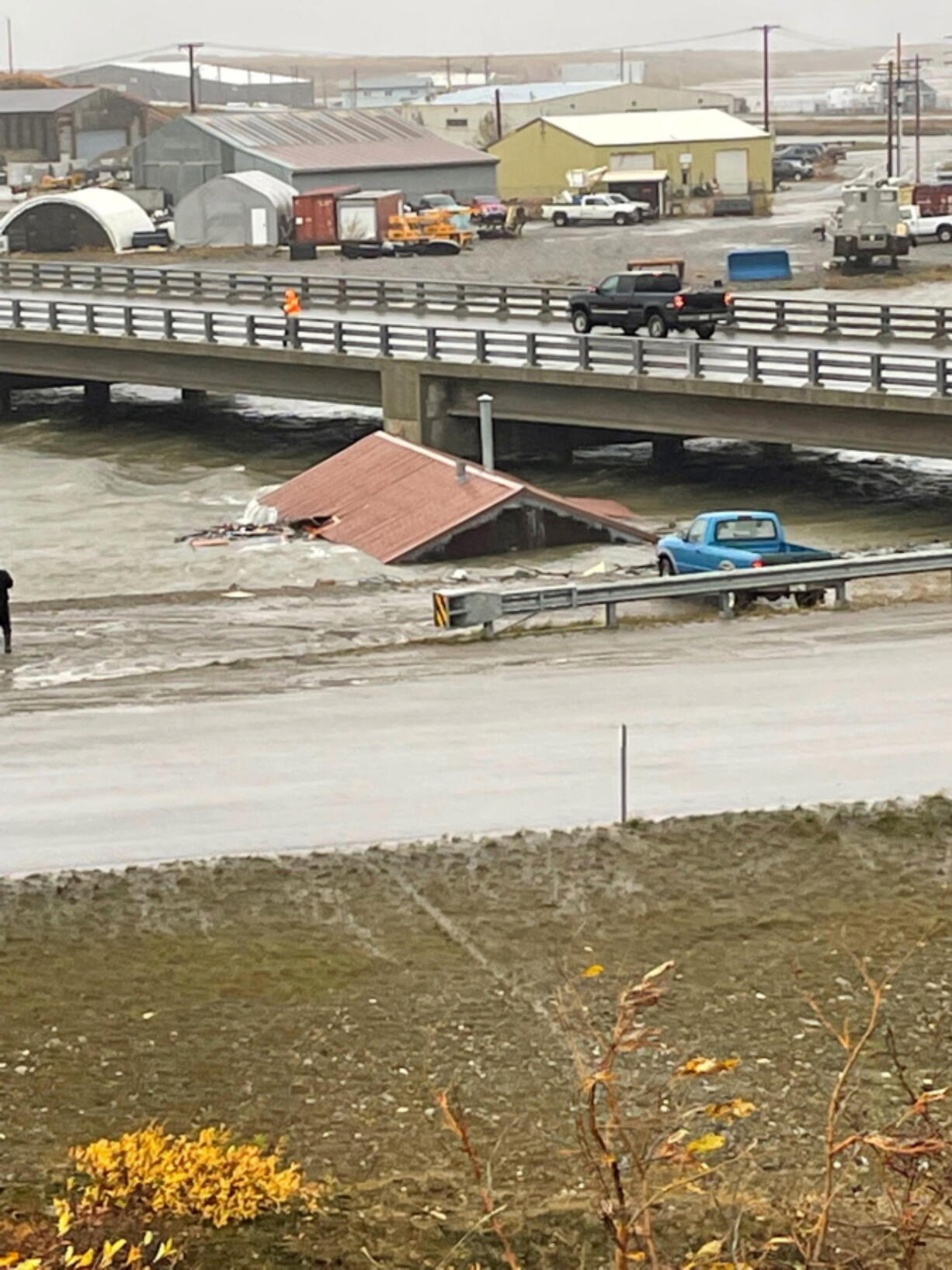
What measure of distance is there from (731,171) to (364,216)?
32.7 m

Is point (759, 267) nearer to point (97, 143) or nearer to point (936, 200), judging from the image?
point (936, 200)

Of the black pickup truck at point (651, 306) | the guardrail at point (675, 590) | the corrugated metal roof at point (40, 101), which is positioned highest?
the corrugated metal roof at point (40, 101)

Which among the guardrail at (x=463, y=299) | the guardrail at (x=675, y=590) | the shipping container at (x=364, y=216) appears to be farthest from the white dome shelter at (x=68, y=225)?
the guardrail at (x=675, y=590)

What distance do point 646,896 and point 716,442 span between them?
3306cm

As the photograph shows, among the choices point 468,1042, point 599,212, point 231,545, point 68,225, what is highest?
point 599,212

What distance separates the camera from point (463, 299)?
2056 inches

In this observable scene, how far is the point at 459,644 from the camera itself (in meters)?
26.8

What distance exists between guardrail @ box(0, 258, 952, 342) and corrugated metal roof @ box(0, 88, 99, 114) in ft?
288

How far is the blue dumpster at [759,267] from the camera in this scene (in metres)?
74.2

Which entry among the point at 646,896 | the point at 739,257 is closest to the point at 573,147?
the point at 739,257

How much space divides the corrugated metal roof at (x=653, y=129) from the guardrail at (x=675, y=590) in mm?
88760

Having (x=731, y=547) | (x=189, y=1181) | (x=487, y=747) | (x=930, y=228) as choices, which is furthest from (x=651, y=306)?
(x=930, y=228)

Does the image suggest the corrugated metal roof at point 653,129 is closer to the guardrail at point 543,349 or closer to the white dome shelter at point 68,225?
the white dome shelter at point 68,225

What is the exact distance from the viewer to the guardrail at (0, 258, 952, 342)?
147 feet
